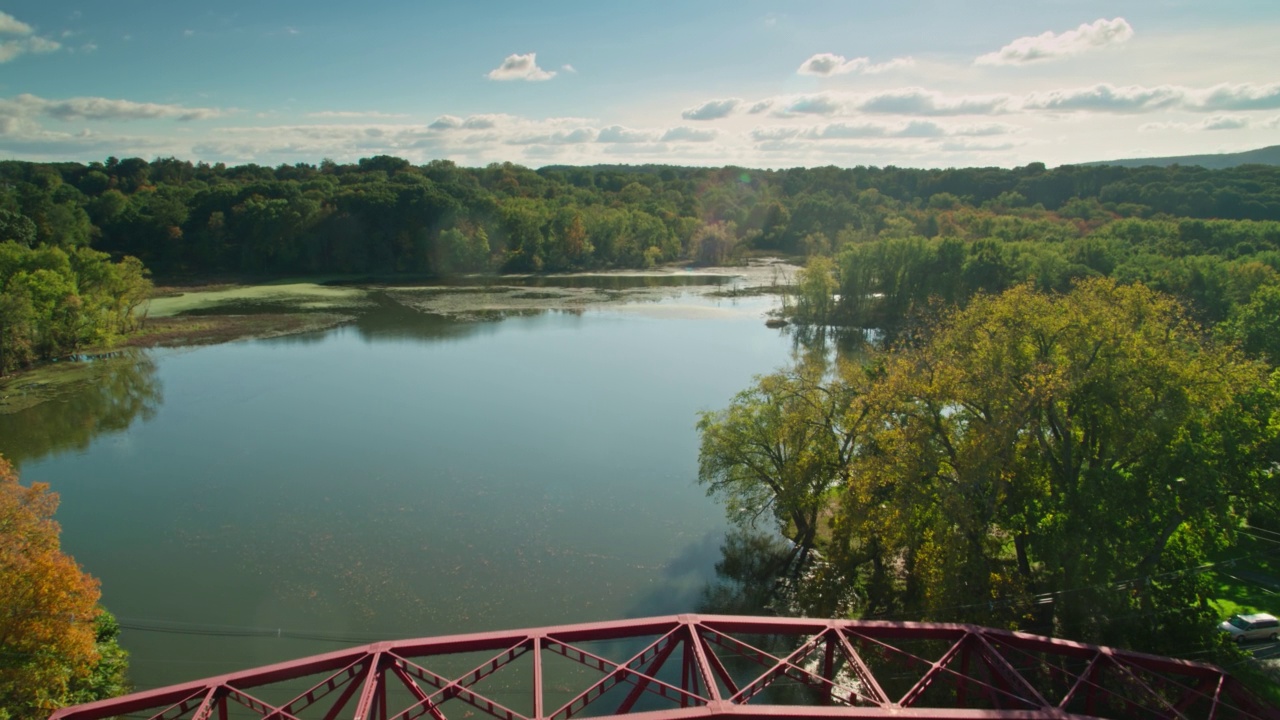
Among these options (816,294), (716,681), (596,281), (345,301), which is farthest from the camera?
(596,281)

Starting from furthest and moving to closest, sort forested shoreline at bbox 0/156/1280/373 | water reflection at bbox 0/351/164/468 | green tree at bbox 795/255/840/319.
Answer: green tree at bbox 795/255/840/319, forested shoreline at bbox 0/156/1280/373, water reflection at bbox 0/351/164/468

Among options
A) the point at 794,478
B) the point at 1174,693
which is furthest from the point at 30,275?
the point at 1174,693

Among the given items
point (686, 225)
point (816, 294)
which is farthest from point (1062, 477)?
point (686, 225)

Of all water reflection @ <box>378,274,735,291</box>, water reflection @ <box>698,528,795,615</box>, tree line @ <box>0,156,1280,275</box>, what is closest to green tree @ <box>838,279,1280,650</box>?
water reflection @ <box>698,528,795,615</box>

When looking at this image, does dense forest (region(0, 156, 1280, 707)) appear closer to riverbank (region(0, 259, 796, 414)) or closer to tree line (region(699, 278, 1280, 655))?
tree line (region(699, 278, 1280, 655))

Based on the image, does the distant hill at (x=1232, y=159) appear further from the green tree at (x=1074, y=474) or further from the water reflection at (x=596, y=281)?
the green tree at (x=1074, y=474)

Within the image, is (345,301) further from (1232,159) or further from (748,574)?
(1232,159)
